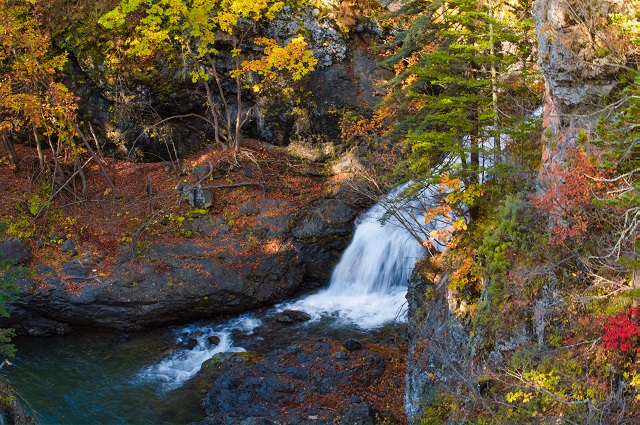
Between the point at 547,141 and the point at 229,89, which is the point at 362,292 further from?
the point at 229,89

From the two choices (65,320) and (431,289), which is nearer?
(431,289)

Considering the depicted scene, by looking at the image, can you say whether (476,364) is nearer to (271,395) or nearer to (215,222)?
(271,395)

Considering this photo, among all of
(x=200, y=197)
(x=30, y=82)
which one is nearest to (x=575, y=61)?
(x=200, y=197)

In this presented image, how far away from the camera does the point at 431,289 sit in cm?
1037

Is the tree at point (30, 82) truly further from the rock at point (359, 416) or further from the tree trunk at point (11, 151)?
the rock at point (359, 416)

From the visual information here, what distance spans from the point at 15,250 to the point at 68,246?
137 cm

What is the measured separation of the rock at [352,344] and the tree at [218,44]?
8155 millimetres

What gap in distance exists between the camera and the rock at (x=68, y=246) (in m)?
14.6

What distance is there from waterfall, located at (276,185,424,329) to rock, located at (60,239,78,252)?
622 cm

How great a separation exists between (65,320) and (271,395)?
6997 millimetres

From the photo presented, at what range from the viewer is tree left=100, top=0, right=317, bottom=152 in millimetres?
14586

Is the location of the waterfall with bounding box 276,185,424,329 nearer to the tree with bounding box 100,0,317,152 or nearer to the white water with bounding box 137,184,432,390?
the white water with bounding box 137,184,432,390

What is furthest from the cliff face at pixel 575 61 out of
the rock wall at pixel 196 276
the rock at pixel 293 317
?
the rock wall at pixel 196 276

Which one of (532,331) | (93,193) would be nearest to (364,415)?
(532,331)
